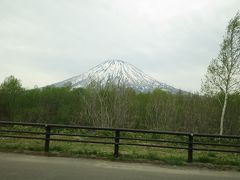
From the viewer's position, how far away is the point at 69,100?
6034 centimetres

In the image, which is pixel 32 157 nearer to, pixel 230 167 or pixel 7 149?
pixel 7 149

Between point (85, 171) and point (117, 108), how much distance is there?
1351 inches

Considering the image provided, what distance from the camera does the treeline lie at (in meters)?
41.7

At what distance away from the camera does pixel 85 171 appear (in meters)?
7.61

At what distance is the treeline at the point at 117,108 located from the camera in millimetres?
41656

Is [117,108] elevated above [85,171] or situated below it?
above

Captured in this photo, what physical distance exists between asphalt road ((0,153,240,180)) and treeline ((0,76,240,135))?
26.5m

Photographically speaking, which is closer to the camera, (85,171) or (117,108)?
(85,171)

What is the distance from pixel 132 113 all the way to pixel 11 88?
2819cm

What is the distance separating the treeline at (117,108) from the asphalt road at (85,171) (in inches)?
1044

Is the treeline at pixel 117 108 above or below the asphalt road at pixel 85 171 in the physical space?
above

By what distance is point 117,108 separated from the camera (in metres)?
41.9

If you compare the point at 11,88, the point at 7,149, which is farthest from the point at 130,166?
the point at 11,88

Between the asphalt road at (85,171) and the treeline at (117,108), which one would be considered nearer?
the asphalt road at (85,171)
